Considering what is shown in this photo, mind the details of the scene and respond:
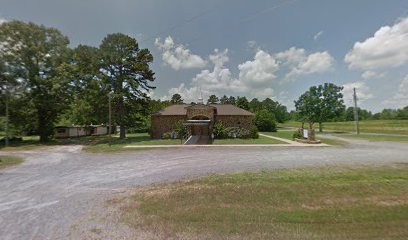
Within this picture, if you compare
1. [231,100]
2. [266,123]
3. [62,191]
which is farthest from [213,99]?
[62,191]

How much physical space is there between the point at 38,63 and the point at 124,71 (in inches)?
446

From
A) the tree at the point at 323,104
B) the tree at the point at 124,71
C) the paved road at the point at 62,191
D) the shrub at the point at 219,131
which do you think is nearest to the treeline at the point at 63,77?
the tree at the point at 124,71

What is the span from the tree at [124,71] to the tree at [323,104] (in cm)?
3259

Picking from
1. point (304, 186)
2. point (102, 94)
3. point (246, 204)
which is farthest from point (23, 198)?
point (102, 94)

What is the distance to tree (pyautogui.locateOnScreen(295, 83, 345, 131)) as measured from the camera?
143 feet

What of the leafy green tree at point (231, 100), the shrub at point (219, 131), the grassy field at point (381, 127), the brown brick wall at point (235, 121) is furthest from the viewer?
the leafy green tree at point (231, 100)

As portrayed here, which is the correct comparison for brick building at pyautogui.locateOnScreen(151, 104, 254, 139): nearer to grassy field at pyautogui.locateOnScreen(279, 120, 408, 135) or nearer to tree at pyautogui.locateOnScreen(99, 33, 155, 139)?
tree at pyautogui.locateOnScreen(99, 33, 155, 139)

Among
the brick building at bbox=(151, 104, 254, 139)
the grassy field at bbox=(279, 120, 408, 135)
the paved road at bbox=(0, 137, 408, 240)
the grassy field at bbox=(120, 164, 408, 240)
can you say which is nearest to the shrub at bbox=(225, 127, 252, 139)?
the brick building at bbox=(151, 104, 254, 139)

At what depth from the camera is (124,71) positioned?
1195 inches

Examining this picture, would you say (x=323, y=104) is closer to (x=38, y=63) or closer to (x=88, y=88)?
(x=88, y=88)

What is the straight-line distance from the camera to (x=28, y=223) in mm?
5105

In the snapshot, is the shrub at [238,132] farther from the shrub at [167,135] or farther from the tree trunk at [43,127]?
the tree trunk at [43,127]

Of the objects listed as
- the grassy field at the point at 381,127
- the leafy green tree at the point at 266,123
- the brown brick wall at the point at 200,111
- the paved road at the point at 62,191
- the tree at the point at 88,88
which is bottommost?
the paved road at the point at 62,191

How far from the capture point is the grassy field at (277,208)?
4336 mm
